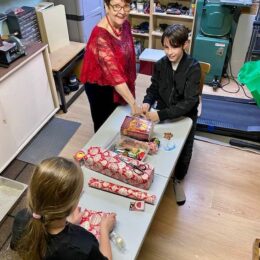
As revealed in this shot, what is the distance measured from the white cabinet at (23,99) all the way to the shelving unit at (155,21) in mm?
1635

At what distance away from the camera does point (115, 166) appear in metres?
1.37

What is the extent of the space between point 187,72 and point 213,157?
1.10 m

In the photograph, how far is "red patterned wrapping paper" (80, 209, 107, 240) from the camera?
1.16 m

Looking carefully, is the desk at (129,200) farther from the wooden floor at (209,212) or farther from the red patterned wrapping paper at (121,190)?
the wooden floor at (209,212)

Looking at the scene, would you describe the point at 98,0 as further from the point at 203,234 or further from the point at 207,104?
the point at 203,234

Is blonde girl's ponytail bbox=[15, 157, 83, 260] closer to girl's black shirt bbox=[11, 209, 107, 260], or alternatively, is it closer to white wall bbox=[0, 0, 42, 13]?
girl's black shirt bbox=[11, 209, 107, 260]

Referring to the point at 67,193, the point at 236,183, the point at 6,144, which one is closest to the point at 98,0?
the point at 6,144

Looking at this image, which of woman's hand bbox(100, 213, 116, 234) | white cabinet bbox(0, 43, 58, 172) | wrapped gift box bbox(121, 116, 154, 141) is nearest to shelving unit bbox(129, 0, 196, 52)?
white cabinet bbox(0, 43, 58, 172)

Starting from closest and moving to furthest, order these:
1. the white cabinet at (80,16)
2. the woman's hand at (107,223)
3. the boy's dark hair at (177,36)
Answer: the woman's hand at (107,223), the boy's dark hair at (177,36), the white cabinet at (80,16)

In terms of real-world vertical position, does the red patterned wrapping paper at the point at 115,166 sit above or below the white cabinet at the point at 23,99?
above

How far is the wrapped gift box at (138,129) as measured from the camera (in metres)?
1.58

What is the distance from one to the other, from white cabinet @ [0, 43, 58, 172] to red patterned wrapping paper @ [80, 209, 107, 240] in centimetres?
139

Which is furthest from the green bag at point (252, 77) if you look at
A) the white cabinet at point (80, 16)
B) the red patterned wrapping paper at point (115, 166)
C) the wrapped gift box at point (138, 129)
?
the white cabinet at point (80, 16)

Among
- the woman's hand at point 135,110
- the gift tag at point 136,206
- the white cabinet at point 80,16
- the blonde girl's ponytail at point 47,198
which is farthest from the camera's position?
the white cabinet at point 80,16
